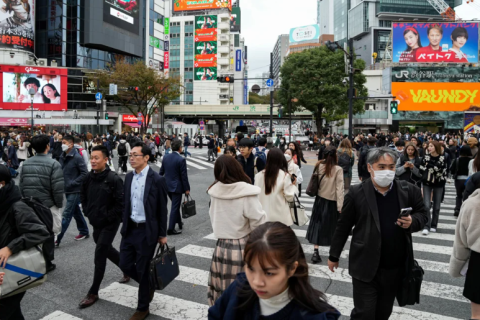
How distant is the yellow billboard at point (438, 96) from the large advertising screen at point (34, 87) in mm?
43705

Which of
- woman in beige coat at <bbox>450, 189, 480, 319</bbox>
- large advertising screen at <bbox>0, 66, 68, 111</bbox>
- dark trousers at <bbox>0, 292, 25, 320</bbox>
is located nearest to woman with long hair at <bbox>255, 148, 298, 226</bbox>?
woman in beige coat at <bbox>450, 189, 480, 319</bbox>

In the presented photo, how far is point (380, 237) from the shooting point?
3182 millimetres

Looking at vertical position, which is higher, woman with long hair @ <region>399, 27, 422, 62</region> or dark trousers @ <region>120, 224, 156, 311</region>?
woman with long hair @ <region>399, 27, 422, 62</region>

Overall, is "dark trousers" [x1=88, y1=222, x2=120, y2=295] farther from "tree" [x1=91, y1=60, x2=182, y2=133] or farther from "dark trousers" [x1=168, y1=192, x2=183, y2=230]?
"tree" [x1=91, y1=60, x2=182, y2=133]

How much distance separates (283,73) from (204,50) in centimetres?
4695

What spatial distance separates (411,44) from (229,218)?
60.2 m

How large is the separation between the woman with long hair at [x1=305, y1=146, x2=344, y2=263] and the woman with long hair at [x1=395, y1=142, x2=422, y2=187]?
2.40 metres

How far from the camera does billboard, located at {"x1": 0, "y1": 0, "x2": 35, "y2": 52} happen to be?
43.0 metres

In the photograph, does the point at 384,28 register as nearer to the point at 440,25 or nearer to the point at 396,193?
the point at 440,25

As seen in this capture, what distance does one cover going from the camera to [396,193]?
331 centimetres

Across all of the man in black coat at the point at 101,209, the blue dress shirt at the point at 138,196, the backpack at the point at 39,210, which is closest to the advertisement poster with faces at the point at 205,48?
the man in black coat at the point at 101,209

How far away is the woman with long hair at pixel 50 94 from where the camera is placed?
46.5 m

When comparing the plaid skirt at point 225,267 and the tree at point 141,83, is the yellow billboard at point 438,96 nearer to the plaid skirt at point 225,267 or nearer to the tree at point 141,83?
the tree at point 141,83

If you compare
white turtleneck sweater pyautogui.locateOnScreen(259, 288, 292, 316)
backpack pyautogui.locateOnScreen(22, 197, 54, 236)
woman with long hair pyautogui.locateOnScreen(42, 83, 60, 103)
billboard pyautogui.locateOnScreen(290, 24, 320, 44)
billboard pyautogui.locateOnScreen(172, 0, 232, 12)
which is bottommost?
white turtleneck sweater pyautogui.locateOnScreen(259, 288, 292, 316)
